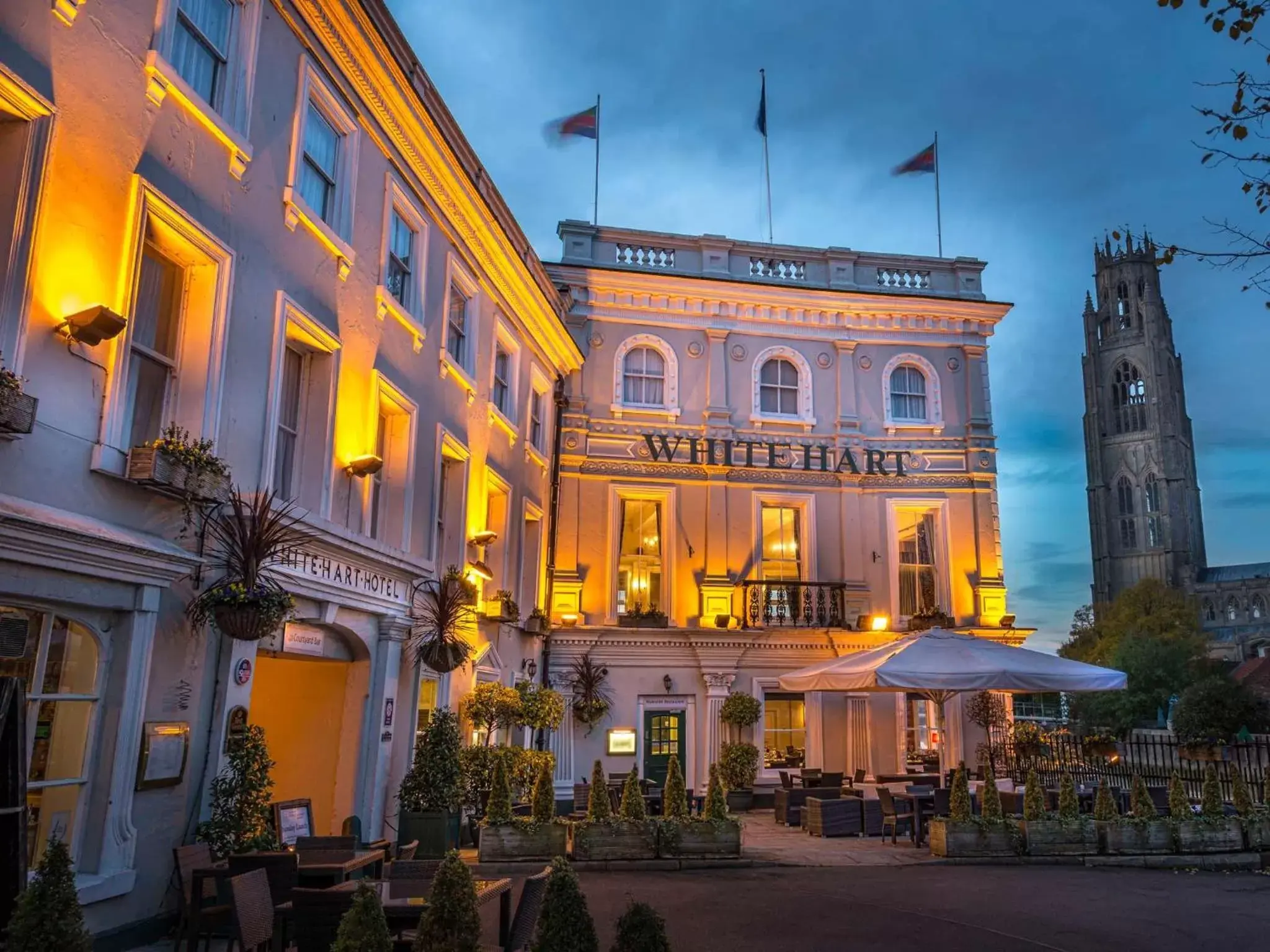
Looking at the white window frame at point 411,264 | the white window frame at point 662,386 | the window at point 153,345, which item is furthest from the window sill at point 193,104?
the white window frame at point 662,386

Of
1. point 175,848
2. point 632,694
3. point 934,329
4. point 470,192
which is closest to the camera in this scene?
point 175,848

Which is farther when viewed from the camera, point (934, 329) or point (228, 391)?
point (934, 329)

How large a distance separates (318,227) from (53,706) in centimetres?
596

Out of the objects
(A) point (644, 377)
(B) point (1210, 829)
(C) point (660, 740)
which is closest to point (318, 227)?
(A) point (644, 377)

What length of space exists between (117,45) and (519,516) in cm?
1205

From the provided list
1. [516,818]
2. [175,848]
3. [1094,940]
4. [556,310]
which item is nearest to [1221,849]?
[1094,940]

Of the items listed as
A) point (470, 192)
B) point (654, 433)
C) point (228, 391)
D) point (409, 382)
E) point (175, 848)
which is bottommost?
point (175, 848)

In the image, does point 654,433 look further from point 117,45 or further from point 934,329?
point 117,45

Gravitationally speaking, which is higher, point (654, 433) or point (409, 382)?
point (654, 433)

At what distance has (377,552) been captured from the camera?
11.7 meters

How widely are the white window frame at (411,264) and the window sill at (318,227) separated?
2.73 ft

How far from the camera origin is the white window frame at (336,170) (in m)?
10.8

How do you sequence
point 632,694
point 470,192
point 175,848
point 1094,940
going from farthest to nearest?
point 632,694
point 470,192
point 1094,940
point 175,848

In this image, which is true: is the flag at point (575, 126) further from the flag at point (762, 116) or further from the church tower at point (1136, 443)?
the church tower at point (1136, 443)
